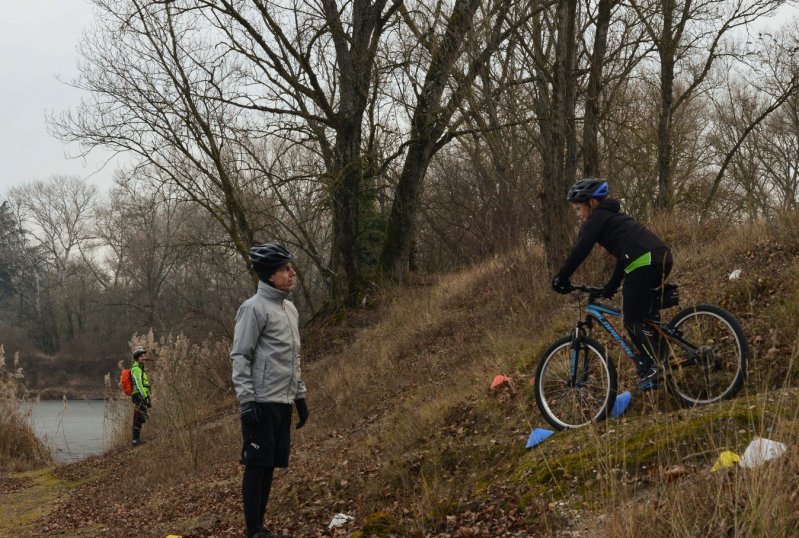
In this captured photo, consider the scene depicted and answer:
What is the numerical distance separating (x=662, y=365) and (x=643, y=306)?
0.46m

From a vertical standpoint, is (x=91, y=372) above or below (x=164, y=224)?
below

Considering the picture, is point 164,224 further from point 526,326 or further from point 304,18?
point 526,326

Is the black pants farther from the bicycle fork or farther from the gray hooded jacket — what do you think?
the bicycle fork

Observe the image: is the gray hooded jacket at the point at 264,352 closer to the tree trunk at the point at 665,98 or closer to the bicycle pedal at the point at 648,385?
the bicycle pedal at the point at 648,385

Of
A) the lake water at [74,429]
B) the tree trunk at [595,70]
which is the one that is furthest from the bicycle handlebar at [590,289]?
the lake water at [74,429]

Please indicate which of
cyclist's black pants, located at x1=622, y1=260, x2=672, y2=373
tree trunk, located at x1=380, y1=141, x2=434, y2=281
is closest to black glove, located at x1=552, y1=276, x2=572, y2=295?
cyclist's black pants, located at x1=622, y1=260, x2=672, y2=373

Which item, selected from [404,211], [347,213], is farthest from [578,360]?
[404,211]

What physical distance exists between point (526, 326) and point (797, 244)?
346 centimetres

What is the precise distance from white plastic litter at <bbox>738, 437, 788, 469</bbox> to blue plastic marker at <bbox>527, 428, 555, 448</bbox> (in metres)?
2.22

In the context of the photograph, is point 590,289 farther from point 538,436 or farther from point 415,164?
point 415,164

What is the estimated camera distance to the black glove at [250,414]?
5455 millimetres

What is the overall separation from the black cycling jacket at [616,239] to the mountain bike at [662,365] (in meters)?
0.26

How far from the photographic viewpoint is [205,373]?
58.5ft

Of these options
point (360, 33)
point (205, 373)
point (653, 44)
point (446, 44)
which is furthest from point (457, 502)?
point (653, 44)
